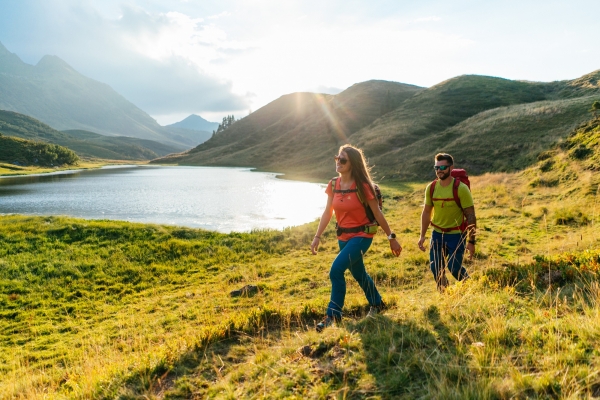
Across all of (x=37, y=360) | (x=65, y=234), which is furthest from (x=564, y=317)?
(x=65, y=234)

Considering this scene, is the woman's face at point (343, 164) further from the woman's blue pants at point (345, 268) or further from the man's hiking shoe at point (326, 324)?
the man's hiking shoe at point (326, 324)

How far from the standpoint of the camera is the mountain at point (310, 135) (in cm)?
10606

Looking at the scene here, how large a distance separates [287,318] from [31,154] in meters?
134

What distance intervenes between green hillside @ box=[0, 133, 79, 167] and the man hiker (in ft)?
420

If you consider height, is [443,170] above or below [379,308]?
above

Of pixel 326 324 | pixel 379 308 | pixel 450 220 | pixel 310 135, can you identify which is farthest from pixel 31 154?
pixel 450 220

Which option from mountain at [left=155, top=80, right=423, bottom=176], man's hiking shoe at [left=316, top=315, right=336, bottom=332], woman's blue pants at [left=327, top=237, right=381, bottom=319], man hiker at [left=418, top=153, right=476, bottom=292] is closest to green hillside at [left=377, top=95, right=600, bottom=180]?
mountain at [left=155, top=80, right=423, bottom=176]

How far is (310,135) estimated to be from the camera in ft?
410

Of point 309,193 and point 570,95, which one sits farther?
point 570,95

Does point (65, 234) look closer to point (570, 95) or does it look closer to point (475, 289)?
point (475, 289)

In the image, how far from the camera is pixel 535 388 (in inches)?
119

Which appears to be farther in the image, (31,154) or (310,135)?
(310,135)

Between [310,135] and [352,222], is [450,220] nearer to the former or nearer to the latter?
[352,222]

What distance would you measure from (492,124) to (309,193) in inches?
1428
